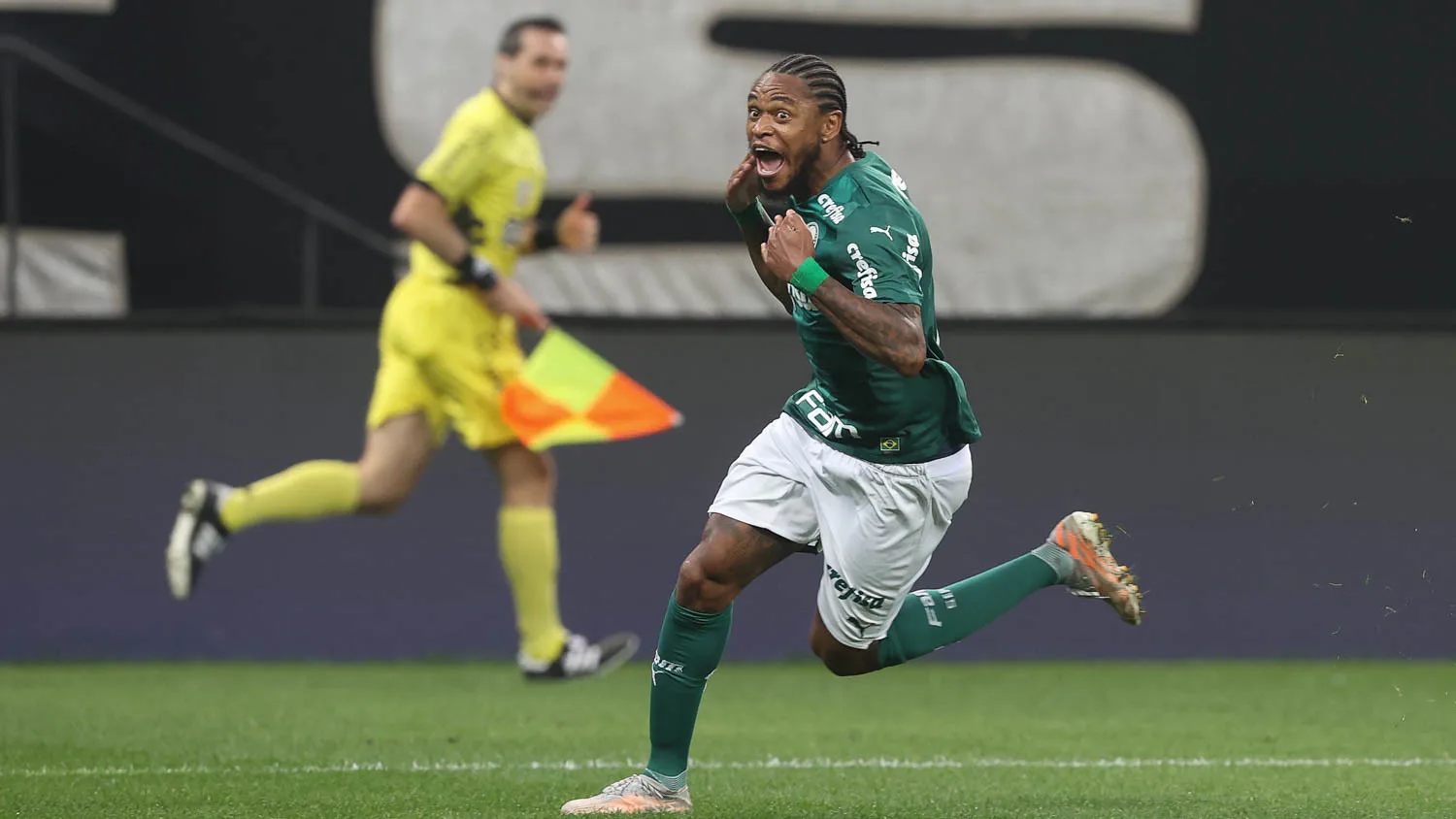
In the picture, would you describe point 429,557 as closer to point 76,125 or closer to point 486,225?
point 486,225

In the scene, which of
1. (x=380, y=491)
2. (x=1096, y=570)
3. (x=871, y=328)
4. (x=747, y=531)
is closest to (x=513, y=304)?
(x=380, y=491)

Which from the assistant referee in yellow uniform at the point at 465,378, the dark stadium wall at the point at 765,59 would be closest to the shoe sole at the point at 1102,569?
the assistant referee in yellow uniform at the point at 465,378

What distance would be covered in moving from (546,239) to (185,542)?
73.5 inches

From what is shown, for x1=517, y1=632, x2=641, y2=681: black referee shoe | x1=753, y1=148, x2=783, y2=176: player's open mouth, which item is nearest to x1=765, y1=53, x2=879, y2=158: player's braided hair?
x1=753, y1=148, x2=783, y2=176: player's open mouth

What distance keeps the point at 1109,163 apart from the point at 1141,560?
182cm

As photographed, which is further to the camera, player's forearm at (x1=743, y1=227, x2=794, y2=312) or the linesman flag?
the linesman flag

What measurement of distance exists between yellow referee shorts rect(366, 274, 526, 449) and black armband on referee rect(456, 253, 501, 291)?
19 centimetres

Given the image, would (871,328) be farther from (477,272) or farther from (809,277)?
(477,272)

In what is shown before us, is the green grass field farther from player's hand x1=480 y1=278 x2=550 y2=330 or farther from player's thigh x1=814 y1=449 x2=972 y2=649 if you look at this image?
player's hand x1=480 y1=278 x2=550 y2=330

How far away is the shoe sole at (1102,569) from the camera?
5.85 m

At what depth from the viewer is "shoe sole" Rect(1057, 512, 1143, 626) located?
19.2ft

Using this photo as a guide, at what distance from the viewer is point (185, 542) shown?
8.34 meters

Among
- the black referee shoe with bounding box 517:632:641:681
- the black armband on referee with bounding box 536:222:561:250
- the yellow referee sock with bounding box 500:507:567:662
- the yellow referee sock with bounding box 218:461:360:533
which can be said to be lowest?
the black referee shoe with bounding box 517:632:641:681

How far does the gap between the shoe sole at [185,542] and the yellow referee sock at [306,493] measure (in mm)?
124
